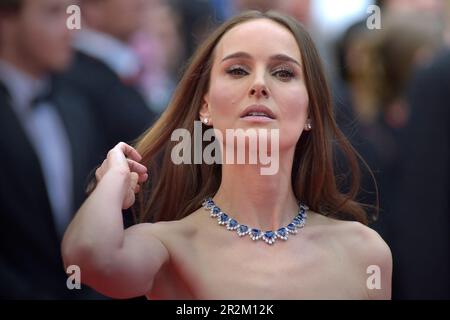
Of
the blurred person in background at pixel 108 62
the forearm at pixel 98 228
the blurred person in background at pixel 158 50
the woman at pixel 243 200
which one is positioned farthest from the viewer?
the blurred person in background at pixel 158 50

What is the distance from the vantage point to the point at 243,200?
2.25 m

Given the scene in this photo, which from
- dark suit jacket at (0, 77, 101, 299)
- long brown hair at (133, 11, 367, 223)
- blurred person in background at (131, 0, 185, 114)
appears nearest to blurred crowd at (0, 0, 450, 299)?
dark suit jacket at (0, 77, 101, 299)

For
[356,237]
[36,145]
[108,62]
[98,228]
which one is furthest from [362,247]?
[108,62]

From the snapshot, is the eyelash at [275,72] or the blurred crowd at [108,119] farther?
the blurred crowd at [108,119]

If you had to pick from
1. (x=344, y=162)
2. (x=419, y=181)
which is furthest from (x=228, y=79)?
(x=419, y=181)

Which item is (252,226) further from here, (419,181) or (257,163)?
(419,181)

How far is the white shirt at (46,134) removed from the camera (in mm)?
4203

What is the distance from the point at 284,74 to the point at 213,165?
275 mm

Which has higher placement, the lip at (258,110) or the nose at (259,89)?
the nose at (259,89)

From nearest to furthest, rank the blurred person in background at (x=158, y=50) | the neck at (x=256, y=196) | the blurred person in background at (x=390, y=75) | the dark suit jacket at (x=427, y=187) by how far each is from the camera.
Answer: the neck at (x=256, y=196) < the dark suit jacket at (x=427, y=187) < the blurred person in background at (x=390, y=75) < the blurred person in background at (x=158, y=50)

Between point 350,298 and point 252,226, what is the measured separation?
10.2 inches

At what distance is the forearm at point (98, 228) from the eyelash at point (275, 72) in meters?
0.35

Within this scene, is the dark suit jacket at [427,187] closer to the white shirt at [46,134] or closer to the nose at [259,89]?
the white shirt at [46,134]

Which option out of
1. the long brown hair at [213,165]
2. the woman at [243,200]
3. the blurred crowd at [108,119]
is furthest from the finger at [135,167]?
the blurred crowd at [108,119]
